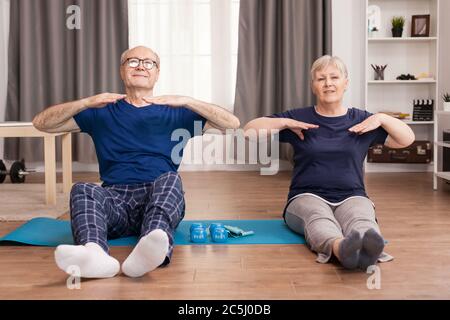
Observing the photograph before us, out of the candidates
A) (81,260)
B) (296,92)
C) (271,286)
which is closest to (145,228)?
(81,260)

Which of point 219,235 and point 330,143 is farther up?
point 330,143

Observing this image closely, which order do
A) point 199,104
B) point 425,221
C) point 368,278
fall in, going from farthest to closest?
point 425,221
point 199,104
point 368,278

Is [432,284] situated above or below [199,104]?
below

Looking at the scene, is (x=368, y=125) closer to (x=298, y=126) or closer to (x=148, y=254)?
(x=298, y=126)

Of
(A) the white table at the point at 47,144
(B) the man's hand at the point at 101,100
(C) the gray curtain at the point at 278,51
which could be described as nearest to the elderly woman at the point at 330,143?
(B) the man's hand at the point at 101,100

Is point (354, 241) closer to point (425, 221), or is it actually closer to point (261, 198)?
point (425, 221)

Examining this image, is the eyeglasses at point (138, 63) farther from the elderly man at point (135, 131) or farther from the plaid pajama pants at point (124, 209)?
the plaid pajama pants at point (124, 209)

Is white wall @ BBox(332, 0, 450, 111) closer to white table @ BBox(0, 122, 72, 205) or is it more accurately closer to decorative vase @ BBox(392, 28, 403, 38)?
decorative vase @ BBox(392, 28, 403, 38)

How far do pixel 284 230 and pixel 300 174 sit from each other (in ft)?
0.99

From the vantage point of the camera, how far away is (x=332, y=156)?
2.44 m

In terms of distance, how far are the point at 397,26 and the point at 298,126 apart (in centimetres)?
308

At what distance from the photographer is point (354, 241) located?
186 centimetres

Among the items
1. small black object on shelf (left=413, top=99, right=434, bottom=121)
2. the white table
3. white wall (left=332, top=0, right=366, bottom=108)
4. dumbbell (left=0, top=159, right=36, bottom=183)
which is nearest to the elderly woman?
the white table

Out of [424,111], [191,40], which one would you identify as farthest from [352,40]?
[191,40]
